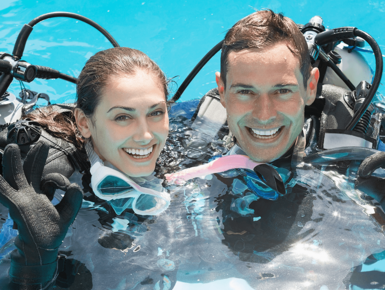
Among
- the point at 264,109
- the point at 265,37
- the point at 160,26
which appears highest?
the point at 160,26

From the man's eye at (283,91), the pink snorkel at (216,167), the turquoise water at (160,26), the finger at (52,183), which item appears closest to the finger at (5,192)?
the finger at (52,183)

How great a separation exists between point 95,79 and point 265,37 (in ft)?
3.07

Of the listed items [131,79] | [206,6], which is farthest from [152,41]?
[131,79]

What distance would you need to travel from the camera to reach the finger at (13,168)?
178cm

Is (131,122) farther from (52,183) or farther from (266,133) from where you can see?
(266,133)

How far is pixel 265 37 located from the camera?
7.10ft

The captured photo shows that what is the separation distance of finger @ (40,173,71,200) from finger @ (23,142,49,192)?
0.03 meters

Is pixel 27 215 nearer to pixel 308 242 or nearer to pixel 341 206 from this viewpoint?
pixel 308 242

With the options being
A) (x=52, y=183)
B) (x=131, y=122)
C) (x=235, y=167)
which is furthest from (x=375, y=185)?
(x=52, y=183)

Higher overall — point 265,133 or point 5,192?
point 265,133

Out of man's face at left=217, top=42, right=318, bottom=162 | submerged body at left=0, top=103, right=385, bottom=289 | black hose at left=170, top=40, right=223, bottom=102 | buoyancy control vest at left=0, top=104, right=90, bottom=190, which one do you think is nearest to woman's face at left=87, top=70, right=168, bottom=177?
buoyancy control vest at left=0, top=104, right=90, bottom=190

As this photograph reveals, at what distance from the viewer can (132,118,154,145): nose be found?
6.68 ft

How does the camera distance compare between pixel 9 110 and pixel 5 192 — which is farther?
pixel 9 110

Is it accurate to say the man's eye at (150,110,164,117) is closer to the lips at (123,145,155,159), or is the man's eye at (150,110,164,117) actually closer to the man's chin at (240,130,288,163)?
the lips at (123,145,155,159)
